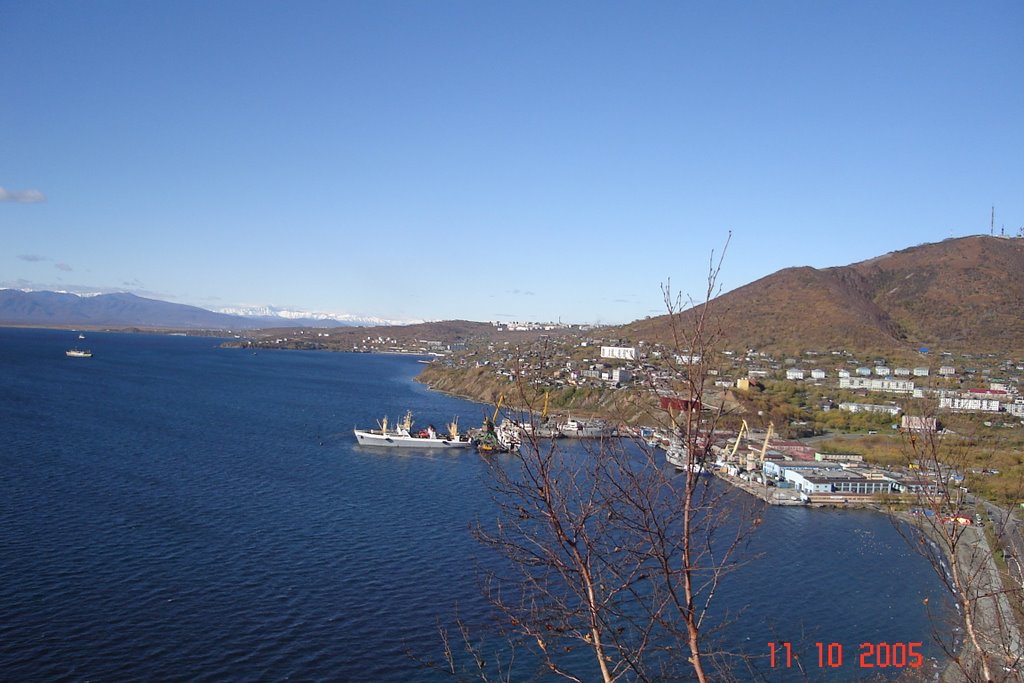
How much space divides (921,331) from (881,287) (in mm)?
8124

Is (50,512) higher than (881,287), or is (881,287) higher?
(881,287)

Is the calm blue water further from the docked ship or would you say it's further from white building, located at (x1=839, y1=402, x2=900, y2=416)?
white building, located at (x1=839, y1=402, x2=900, y2=416)

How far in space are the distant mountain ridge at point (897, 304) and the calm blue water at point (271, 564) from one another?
64.6ft

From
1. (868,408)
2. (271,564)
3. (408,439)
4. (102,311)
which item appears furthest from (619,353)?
(102,311)

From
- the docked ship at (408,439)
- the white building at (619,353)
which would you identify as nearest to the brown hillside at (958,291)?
the white building at (619,353)

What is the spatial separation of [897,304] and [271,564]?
136 feet

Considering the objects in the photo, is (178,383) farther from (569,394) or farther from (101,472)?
(101,472)

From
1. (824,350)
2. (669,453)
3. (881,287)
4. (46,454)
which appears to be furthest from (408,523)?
(881,287)

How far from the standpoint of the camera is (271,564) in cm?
784

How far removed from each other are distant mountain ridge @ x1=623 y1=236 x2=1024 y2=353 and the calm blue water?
775 inches

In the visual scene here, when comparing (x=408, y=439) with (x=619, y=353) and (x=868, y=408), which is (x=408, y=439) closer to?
(x=868, y=408)

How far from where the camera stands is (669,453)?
16.8m

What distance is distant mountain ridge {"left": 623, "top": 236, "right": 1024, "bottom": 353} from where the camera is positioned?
34.5 metres

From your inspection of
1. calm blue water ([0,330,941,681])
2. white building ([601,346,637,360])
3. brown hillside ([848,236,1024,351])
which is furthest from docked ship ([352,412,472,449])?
brown hillside ([848,236,1024,351])
